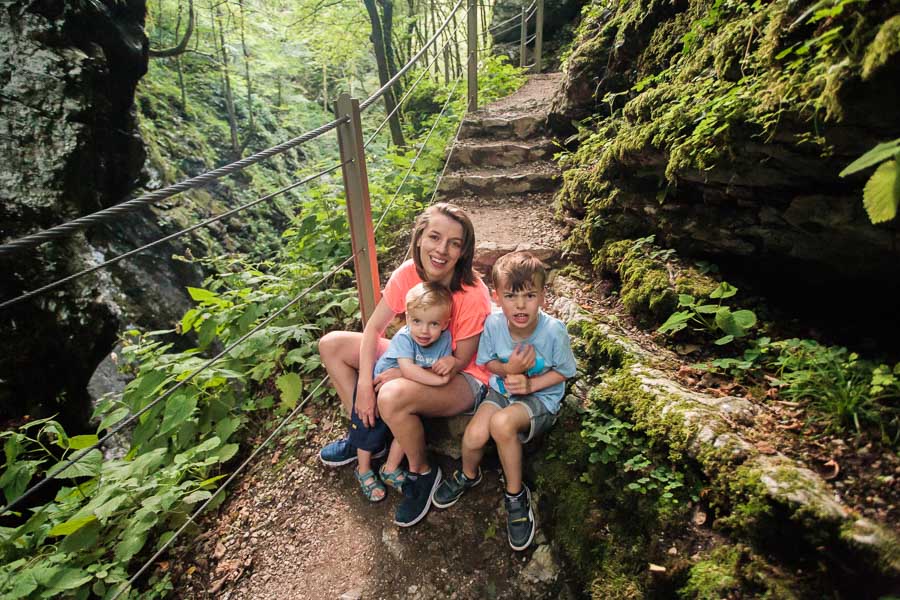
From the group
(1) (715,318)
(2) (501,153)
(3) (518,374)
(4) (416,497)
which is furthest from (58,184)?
(1) (715,318)

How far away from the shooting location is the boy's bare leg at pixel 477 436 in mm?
1874

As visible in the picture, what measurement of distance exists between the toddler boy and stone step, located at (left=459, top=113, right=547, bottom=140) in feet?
11.7

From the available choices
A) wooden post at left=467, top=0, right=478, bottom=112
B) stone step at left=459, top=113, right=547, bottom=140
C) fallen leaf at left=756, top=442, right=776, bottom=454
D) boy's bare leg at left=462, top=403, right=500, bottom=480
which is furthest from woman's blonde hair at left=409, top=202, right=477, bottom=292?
wooden post at left=467, top=0, right=478, bottom=112

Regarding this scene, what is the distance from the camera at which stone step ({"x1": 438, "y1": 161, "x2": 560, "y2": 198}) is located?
4.25 meters

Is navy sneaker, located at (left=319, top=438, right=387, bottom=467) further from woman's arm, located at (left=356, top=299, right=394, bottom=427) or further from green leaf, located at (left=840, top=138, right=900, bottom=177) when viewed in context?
green leaf, located at (left=840, top=138, right=900, bottom=177)

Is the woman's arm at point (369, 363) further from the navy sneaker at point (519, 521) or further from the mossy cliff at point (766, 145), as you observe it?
→ the mossy cliff at point (766, 145)

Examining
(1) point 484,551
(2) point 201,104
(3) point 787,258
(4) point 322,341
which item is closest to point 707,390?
(3) point 787,258

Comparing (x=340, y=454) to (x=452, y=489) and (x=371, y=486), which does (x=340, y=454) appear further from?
(x=452, y=489)

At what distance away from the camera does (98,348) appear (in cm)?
432

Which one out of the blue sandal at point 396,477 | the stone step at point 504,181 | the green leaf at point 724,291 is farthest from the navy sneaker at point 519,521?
the stone step at point 504,181

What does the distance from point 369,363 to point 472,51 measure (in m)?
4.63

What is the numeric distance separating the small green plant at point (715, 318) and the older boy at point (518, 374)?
22.3 inches

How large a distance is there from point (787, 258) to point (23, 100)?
21.0 ft

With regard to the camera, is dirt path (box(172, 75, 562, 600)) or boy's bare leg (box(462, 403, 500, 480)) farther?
boy's bare leg (box(462, 403, 500, 480))
